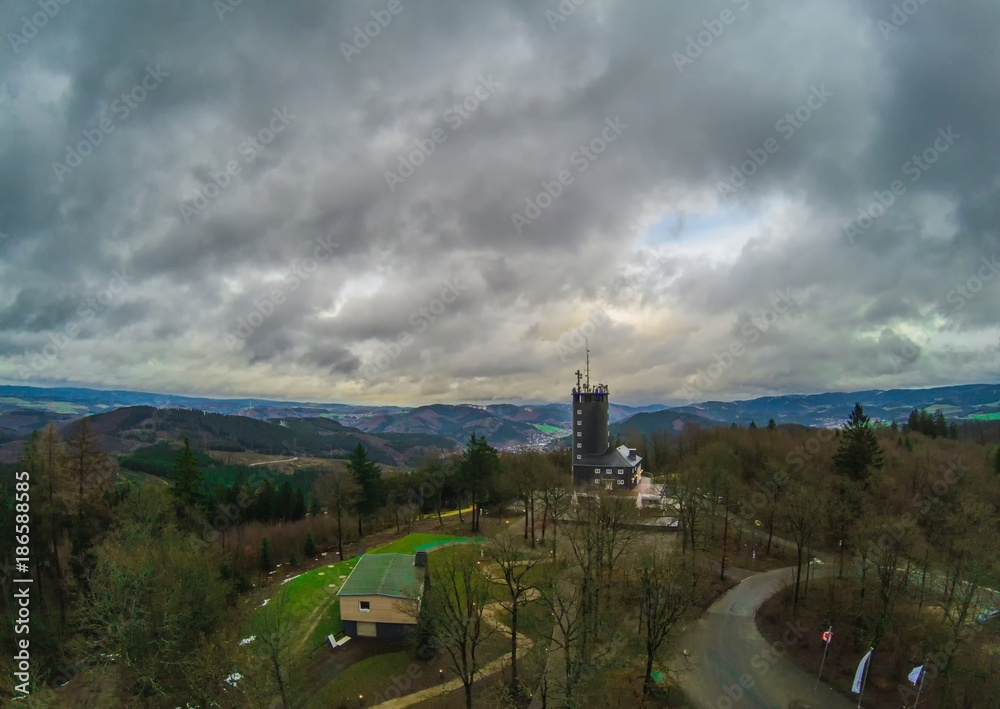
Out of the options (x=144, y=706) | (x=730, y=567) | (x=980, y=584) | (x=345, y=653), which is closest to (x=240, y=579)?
(x=345, y=653)

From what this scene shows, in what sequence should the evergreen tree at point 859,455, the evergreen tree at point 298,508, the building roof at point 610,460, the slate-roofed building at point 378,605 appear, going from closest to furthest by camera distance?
the slate-roofed building at point 378,605, the evergreen tree at point 859,455, the evergreen tree at point 298,508, the building roof at point 610,460

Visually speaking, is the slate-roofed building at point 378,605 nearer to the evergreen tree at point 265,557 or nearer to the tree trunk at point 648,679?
the tree trunk at point 648,679

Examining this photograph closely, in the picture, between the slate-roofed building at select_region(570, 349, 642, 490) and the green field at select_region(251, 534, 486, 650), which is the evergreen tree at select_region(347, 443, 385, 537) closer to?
the green field at select_region(251, 534, 486, 650)

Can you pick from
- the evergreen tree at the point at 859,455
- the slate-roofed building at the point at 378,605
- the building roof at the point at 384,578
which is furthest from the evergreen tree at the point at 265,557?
the evergreen tree at the point at 859,455

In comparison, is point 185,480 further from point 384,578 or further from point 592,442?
point 592,442

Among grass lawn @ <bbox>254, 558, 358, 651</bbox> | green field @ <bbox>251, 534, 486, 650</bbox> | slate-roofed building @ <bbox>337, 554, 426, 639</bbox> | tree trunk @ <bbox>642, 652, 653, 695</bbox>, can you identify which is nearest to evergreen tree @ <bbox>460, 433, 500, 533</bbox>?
green field @ <bbox>251, 534, 486, 650</bbox>

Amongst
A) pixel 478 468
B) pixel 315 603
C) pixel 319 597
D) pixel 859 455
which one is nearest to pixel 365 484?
pixel 478 468
